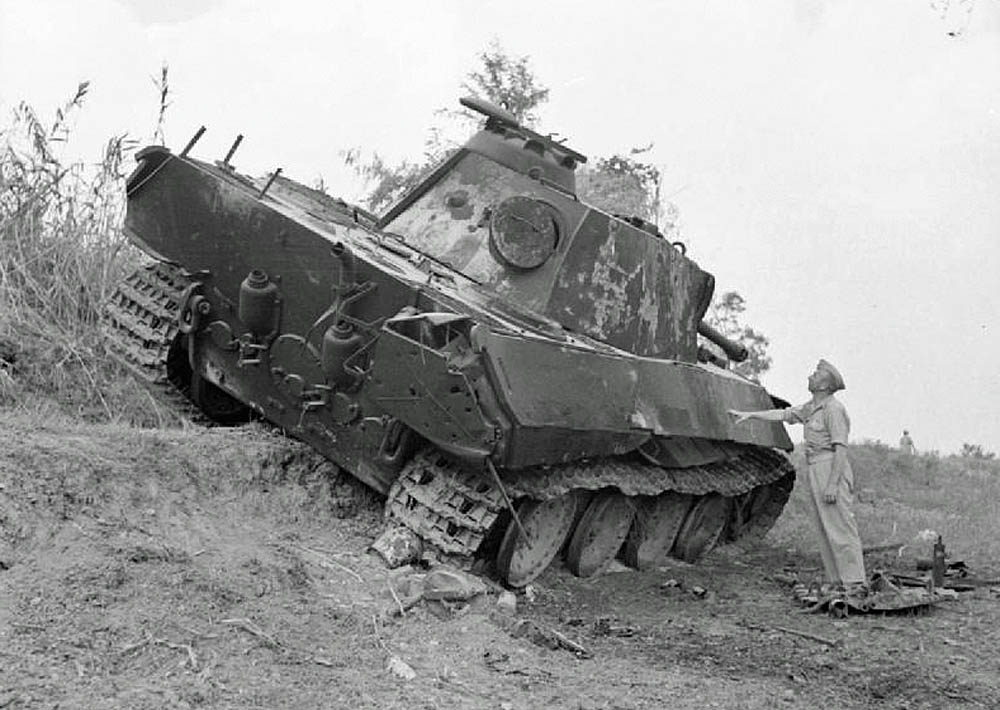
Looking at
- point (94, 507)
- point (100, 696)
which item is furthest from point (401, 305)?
point (100, 696)

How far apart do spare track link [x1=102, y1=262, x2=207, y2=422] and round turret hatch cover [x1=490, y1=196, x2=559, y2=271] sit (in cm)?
192

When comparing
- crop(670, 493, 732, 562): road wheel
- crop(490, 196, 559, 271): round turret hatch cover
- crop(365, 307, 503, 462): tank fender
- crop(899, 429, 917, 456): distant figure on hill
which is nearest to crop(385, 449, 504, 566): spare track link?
crop(365, 307, 503, 462): tank fender

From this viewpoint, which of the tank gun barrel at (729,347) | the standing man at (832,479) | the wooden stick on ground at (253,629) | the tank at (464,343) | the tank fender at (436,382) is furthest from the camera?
the tank gun barrel at (729,347)

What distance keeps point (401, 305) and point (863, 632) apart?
3.09 m

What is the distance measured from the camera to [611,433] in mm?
7656

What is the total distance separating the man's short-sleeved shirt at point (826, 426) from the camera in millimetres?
8961

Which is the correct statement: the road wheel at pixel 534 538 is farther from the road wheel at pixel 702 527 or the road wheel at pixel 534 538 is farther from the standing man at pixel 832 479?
the road wheel at pixel 702 527

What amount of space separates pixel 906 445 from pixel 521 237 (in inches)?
598

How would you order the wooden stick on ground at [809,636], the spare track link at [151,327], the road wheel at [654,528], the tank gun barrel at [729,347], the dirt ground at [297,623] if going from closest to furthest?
the dirt ground at [297,623]
the wooden stick on ground at [809,636]
the spare track link at [151,327]
the road wheel at [654,528]
the tank gun barrel at [729,347]

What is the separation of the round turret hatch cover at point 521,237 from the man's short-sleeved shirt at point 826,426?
2.01 metres

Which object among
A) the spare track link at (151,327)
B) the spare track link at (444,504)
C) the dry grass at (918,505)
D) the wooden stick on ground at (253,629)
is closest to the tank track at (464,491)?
the spare track link at (444,504)

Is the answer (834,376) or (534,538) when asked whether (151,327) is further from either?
(834,376)

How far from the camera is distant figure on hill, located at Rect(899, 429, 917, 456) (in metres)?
21.2

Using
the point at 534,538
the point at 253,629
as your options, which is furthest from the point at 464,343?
the point at 253,629
